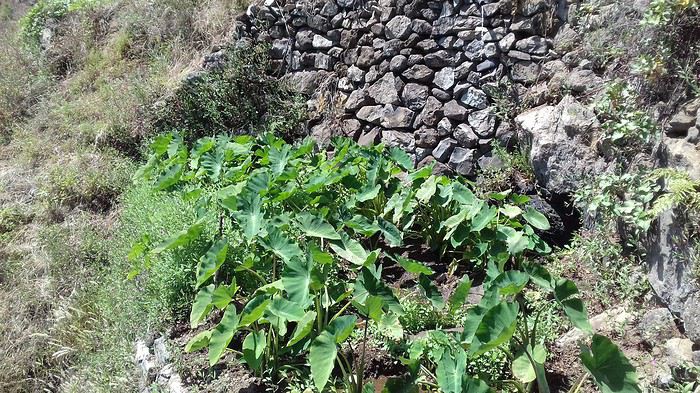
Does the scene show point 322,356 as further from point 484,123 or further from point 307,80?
point 307,80

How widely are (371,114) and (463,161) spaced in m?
1.11

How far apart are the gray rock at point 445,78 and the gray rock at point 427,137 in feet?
1.23

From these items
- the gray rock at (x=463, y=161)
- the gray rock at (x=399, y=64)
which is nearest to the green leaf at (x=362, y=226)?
the gray rock at (x=463, y=161)

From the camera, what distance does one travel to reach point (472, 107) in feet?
15.6

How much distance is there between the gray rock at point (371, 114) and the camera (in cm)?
534

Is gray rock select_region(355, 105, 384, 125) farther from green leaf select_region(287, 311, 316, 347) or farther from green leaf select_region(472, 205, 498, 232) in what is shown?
green leaf select_region(287, 311, 316, 347)

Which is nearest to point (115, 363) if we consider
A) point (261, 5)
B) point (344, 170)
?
point (344, 170)

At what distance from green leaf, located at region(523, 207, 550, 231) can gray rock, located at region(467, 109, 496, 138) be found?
1.32m

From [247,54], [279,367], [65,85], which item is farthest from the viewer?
[65,85]

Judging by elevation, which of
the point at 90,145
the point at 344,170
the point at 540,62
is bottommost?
the point at 90,145

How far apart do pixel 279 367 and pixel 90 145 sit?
4674mm

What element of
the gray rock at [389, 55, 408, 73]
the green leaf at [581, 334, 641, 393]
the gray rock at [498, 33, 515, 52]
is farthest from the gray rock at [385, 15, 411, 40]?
the green leaf at [581, 334, 641, 393]

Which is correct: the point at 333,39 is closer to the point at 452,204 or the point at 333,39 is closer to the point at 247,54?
the point at 247,54

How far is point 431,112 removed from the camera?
496cm
